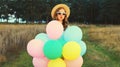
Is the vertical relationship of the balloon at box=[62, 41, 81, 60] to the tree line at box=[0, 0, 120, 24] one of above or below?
above

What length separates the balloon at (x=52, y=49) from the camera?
504 cm

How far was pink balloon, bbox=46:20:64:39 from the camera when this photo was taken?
16.7ft

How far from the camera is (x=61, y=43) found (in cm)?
519

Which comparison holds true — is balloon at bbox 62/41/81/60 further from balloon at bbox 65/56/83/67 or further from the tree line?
the tree line

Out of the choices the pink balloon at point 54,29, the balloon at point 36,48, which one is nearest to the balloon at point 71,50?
the pink balloon at point 54,29

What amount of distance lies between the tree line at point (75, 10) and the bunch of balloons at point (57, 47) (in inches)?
2520

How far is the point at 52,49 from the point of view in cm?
508

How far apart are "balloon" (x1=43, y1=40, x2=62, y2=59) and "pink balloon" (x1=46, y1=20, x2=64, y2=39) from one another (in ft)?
0.26

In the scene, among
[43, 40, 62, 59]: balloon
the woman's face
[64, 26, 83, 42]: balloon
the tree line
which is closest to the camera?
[43, 40, 62, 59]: balloon

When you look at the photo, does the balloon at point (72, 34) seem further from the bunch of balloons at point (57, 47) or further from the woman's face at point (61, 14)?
the woman's face at point (61, 14)

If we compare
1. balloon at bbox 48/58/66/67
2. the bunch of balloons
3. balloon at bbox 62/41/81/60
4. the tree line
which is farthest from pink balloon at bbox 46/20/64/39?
the tree line

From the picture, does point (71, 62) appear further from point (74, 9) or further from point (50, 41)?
point (74, 9)

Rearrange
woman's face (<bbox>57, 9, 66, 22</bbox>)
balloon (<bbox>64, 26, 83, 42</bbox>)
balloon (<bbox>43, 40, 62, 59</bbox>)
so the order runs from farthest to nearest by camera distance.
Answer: woman's face (<bbox>57, 9, 66, 22</bbox>), balloon (<bbox>64, 26, 83, 42</bbox>), balloon (<bbox>43, 40, 62, 59</bbox>)

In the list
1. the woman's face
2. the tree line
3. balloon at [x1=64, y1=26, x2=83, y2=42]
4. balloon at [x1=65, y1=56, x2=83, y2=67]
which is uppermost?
the woman's face
